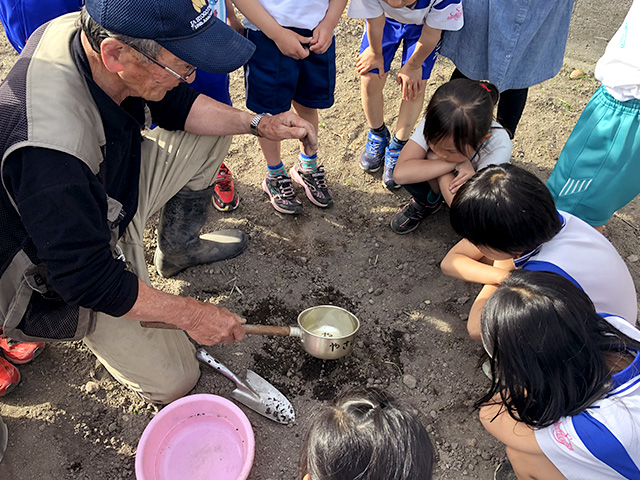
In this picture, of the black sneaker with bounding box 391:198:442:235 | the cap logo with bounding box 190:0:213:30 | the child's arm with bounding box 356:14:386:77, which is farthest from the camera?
the black sneaker with bounding box 391:198:442:235

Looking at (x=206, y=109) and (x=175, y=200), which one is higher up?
(x=206, y=109)

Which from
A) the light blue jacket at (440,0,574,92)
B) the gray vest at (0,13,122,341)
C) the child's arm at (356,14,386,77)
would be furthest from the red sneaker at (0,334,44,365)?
the light blue jacket at (440,0,574,92)

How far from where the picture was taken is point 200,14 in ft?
5.07

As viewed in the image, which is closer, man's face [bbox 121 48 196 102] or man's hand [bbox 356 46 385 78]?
man's face [bbox 121 48 196 102]

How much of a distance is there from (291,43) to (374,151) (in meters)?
1.01

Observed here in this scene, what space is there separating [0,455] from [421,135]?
231 cm

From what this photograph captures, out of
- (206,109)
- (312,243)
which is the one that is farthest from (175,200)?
(312,243)

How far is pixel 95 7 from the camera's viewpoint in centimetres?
144

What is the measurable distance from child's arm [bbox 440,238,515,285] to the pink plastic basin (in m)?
1.09

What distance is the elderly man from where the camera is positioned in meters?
1.46

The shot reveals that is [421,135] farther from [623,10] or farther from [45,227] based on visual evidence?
[623,10]

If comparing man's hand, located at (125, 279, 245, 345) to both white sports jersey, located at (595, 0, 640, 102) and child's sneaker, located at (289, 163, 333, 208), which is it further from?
white sports jersey, located at (595, 0, 640, 102)

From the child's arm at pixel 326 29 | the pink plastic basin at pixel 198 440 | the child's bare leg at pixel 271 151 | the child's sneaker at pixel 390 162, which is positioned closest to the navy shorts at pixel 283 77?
the child's arm at pixel 326 29

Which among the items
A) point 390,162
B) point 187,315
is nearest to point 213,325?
point 187,315
